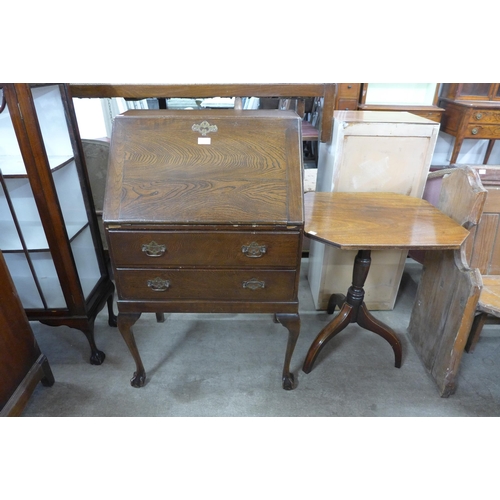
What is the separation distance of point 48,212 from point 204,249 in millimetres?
734

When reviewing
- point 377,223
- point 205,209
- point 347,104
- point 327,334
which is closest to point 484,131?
point 347,104

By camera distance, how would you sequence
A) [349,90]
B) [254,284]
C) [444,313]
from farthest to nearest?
[349,90], [444,313], [254,284]

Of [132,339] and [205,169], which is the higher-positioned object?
[205,169]

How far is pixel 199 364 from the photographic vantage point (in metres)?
1.97

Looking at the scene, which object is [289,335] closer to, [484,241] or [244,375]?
[244,375]

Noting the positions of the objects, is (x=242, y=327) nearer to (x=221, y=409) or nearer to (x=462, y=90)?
(x=221, y=409)

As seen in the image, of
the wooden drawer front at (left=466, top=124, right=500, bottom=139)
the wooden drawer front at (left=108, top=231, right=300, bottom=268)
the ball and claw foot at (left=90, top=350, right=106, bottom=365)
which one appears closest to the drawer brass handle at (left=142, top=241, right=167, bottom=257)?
the wooden drawer front at (left=108, top=231, right=300, bottom=268)

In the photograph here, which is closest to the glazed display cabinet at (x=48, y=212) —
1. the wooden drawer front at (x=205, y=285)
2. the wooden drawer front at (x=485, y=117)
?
the wooden drawer front at (x=205, y=285)

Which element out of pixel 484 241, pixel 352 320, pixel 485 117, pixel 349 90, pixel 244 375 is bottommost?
pixel 244 375

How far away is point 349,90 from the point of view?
9.63ft

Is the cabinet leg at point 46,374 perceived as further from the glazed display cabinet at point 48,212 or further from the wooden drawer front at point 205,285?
the wooden drawer front at point 205,285

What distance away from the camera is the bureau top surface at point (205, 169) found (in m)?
1.38

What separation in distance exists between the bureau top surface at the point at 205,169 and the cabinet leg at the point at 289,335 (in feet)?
1.50

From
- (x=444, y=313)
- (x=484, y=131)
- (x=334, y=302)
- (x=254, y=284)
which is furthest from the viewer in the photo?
(x=484, y=131)
